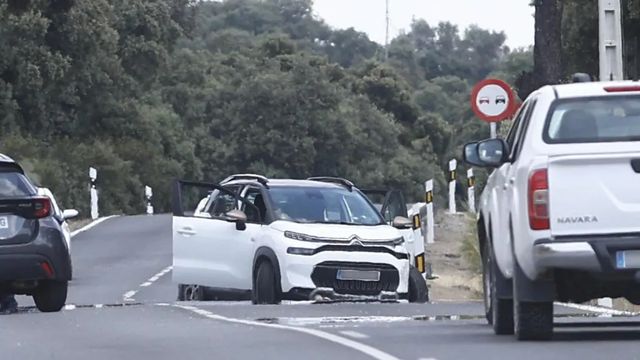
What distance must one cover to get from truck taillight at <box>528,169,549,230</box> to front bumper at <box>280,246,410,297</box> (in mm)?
7200

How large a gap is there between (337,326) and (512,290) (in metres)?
2.16

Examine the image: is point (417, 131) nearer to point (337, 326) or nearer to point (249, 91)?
point (249, 91)

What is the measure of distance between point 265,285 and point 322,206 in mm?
1343

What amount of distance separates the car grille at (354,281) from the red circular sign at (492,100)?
19.3 ft

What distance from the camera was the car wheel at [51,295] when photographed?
18297mm

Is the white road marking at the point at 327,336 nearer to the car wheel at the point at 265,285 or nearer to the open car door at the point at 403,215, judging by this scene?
the car wheel at the point at 265,285

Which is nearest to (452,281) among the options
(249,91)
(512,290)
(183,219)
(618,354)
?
(183,219)

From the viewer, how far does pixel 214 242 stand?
20375 mm

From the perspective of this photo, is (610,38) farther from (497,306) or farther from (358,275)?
(497,306)

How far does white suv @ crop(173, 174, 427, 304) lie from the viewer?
1909 cm

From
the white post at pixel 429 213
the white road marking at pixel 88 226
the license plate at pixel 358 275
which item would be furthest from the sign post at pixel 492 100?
the white road marking at pixel 88 226

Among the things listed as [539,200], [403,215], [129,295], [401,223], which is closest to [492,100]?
[403,215]

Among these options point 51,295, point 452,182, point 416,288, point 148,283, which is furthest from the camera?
point 452,182

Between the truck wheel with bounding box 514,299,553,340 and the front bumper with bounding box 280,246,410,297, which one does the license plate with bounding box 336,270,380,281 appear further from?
the truck wheel with bounding box 514,299,553,340
